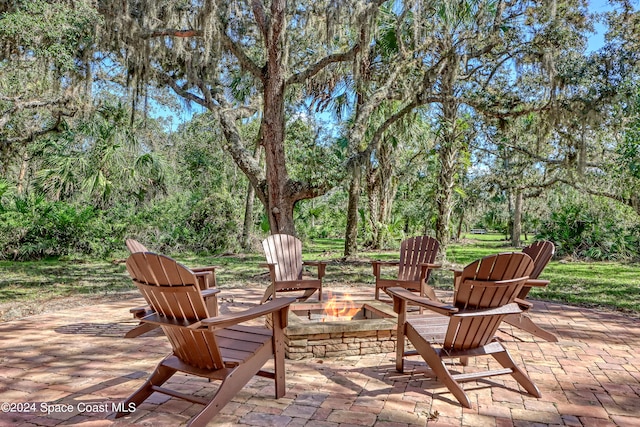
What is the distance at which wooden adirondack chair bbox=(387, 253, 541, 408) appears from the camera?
2.43m

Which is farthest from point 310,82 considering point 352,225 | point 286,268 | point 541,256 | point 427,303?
point 427,303

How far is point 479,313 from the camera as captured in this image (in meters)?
2.41

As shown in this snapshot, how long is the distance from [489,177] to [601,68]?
935 centimetres

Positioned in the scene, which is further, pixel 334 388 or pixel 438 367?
pixel 334 388

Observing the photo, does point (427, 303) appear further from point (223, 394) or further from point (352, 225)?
point (352, 225)

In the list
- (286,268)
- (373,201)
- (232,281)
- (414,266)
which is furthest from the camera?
(373,201)

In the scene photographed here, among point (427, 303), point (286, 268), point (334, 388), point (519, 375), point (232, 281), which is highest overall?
point (427, 303)

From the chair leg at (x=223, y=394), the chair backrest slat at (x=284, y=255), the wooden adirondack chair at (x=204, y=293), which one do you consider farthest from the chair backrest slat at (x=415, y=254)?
the chair leg at (x=223, y=394)

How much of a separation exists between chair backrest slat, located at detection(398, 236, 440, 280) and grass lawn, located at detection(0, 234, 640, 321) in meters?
2.10

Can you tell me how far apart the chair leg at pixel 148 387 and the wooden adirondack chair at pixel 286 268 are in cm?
203

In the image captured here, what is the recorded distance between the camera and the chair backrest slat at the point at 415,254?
4.56 metres

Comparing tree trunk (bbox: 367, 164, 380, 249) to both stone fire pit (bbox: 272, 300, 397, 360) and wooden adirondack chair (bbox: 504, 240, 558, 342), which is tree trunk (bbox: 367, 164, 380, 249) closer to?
wooden adirondack chair (bbox: 504, 240, 558, 342)

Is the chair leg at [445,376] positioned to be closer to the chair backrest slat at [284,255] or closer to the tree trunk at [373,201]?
the chair backrest slat at [284,255]

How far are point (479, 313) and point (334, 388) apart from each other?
3.12 feet
